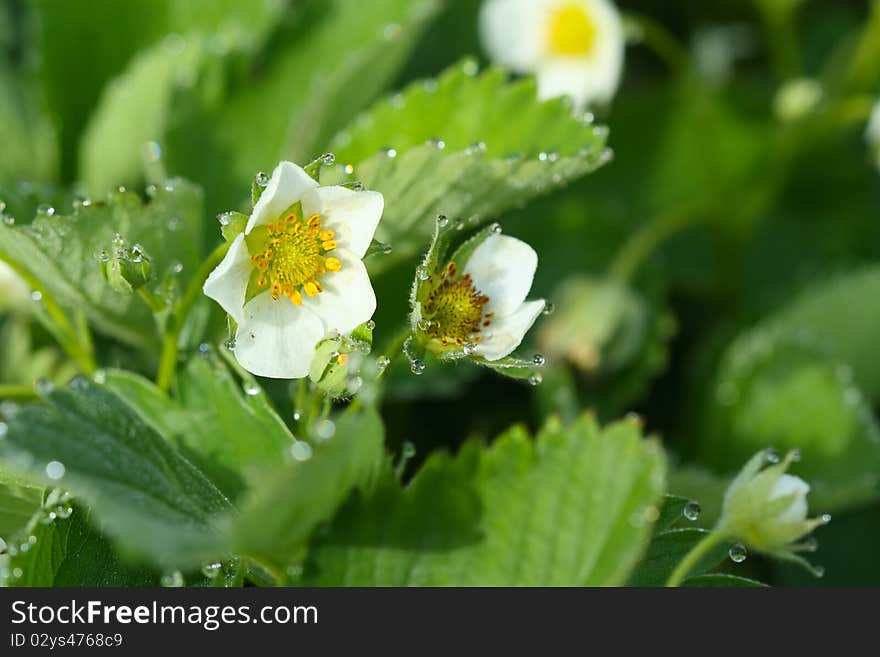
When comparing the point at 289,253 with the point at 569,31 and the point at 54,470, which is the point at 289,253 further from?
the point at 569,31

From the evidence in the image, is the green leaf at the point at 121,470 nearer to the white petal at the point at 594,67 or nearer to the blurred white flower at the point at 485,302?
the blurred white flower at the point at 485,302

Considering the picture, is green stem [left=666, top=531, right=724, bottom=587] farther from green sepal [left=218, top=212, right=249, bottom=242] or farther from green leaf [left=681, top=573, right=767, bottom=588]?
green sepal [left=218, top=212, right=249, bottom=242]

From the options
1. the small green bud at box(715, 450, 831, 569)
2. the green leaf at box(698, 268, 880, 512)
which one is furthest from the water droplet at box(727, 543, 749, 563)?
the green leaf at box(698, 268, 880, 512)

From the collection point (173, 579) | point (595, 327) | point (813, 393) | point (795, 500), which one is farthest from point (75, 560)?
point (813, 393)

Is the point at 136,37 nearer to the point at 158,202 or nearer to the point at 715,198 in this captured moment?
the point at 158,202

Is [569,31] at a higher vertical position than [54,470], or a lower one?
higher

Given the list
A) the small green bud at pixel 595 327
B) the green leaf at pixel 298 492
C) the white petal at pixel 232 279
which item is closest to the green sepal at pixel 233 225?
the white petal at pixel 232 279

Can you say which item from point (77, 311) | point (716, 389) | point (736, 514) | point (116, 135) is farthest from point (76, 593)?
point (716, 389)

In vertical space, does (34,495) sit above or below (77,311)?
below
